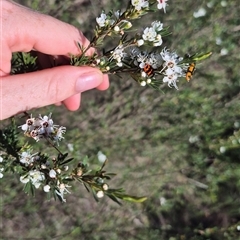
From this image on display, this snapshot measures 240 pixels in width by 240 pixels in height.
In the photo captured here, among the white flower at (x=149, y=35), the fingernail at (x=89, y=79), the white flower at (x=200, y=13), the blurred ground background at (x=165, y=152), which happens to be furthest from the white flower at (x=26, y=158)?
the white flower at (x=200, y=13)

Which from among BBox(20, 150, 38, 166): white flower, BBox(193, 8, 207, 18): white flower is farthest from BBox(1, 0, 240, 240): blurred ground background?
BBox(20, 150, 38, 166): white flower

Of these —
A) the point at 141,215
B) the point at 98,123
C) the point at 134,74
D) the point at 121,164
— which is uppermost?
the point at 134,74

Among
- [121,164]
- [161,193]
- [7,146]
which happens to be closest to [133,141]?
[121,164]

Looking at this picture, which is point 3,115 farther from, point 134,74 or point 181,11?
point 181,11

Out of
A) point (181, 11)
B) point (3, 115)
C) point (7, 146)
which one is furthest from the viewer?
point (181, 11)

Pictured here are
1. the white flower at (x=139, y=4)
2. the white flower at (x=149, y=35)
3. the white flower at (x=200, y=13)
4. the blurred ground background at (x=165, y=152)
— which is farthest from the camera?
the white flower at (x=200, y=13)

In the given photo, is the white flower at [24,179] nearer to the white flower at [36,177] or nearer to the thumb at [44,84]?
the white flower at [36,177]
